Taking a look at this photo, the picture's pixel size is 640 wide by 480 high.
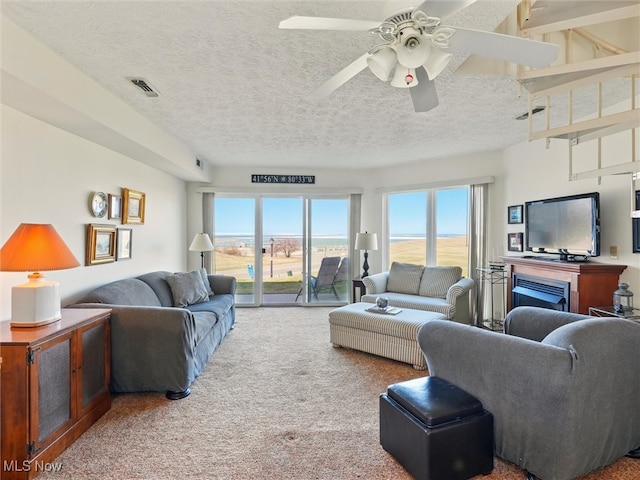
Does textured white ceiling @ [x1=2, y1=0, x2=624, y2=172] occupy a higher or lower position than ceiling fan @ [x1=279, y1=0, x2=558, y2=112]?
higher

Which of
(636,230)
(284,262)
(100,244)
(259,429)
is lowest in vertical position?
(259,429)

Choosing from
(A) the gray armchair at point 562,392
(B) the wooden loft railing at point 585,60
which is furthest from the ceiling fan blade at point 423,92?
(A) the gray armchair at point 562,392

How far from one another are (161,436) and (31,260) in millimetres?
1374

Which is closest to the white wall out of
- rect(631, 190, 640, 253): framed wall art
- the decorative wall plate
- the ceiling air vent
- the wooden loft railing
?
the decorative wall plate

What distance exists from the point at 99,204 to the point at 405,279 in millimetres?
3980

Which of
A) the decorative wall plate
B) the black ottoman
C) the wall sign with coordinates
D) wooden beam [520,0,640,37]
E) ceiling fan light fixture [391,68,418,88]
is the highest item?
wooden beam [520,0,640,37]

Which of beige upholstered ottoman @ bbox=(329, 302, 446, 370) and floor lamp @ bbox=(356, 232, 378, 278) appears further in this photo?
floor lamp @ bbox=(356, 232, 378, 278)

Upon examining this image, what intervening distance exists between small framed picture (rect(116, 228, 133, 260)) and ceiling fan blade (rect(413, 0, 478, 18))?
3.59 meters

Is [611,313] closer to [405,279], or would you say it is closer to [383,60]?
[405,279]

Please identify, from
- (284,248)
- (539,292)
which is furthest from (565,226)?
(284,248)

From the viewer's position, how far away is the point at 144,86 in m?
2.58

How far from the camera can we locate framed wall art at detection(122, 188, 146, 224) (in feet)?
11.9

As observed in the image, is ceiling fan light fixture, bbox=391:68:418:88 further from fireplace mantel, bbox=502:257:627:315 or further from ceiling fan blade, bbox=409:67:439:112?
fireplace mantel, bbox=502:257:627:315

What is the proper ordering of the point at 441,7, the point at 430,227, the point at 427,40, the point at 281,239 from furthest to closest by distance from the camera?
the point at 281,239 < the point at 430,227 < the point at 427,40 < the point at 441,7
